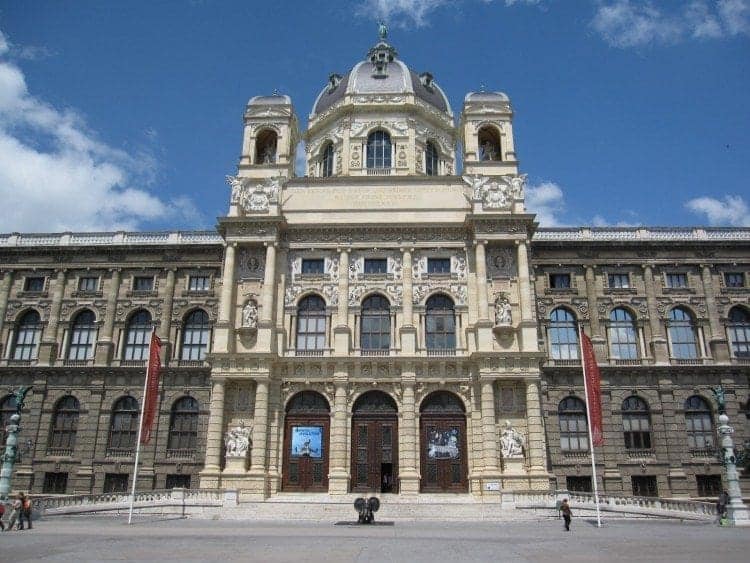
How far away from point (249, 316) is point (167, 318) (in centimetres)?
842

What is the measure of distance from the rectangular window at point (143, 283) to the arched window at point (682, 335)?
36209 millimetres

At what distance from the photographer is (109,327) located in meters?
44.2

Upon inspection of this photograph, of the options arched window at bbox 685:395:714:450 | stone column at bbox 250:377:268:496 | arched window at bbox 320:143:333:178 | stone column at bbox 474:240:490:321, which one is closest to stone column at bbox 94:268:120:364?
stone column at bbox 250:377:268:496

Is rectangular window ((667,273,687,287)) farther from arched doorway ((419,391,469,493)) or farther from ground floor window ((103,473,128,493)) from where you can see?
ground floor window ((103,473,128,493))

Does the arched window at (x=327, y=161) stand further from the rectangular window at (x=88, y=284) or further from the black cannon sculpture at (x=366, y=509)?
the black cannon sculpture at (x=366, y=509)

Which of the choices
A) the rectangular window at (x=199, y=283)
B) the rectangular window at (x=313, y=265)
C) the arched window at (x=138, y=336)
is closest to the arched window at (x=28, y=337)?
the arched window at (x=138, y=336)

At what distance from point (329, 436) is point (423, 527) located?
42.0 ft

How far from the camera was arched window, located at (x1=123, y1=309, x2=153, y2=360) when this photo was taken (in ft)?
144

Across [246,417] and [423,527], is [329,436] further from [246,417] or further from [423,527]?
[423,527]

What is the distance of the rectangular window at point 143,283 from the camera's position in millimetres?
45562

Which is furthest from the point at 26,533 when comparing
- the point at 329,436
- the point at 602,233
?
the point at 602,233

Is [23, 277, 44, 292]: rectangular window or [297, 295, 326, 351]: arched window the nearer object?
[297, 295, 326, 351]: arched window

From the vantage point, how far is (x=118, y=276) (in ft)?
150

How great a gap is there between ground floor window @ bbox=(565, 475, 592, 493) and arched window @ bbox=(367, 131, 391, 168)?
80.6 feet
